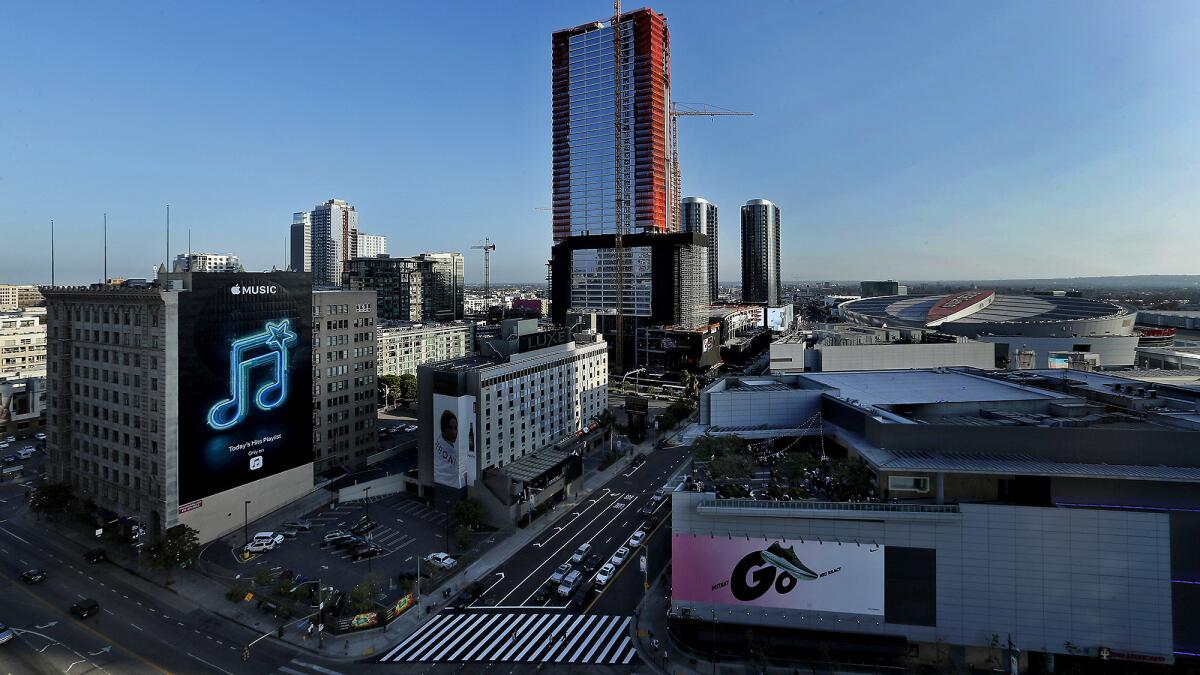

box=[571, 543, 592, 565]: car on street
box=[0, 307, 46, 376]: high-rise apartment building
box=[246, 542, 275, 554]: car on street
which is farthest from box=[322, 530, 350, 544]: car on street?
box=[0, 307, 46, 376]: high-rise apartment building

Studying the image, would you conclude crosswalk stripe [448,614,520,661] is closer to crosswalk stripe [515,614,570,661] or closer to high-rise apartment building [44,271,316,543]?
crosswalk stripe [515,614,570,661]

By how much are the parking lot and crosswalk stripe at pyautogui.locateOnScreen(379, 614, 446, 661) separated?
5.52 metres

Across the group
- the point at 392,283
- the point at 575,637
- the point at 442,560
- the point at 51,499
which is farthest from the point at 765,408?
the point at 392,283

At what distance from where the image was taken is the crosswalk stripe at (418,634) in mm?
30109

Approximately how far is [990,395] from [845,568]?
2023 centimetres

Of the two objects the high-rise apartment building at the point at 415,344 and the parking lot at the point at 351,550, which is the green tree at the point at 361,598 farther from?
the high-rise apartment building at the point at 415,344

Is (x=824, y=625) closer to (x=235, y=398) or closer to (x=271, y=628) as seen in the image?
(x=271, y=628)

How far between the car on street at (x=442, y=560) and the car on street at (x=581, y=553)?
26.9 feet

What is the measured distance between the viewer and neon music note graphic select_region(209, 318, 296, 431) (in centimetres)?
4391

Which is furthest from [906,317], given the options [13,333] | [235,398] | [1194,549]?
[13,333]

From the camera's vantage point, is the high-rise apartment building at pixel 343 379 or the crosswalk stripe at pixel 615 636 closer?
the crosswalk stripe at pixel 615 636

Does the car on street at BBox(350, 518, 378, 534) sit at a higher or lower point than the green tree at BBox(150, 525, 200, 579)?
lower

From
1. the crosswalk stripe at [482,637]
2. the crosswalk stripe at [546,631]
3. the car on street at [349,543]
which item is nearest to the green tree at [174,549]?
the car on street at [349,543]

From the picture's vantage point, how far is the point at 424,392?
4912 cm
